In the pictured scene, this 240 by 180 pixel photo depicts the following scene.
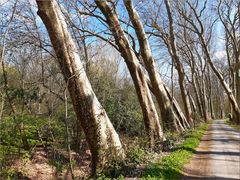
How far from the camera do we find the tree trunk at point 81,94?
10.5 meters

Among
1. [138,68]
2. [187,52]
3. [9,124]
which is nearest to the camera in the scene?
[9,124]

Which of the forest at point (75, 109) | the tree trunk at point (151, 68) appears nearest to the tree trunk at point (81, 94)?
→ the forest at point (75, 109)

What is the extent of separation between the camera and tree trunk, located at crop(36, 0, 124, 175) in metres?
10.5

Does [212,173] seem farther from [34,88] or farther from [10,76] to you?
[10,76]

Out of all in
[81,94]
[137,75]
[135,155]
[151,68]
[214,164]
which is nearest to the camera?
[81,94]

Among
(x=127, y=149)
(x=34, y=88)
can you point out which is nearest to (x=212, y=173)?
(x=127, y=149)

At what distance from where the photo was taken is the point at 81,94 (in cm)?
1078

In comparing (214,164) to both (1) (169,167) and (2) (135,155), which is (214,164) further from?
(2) (135,155)

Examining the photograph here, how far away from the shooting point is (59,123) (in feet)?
54.4

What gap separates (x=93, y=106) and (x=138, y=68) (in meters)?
6.67

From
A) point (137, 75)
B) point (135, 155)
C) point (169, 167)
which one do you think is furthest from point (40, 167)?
point (169, 167)

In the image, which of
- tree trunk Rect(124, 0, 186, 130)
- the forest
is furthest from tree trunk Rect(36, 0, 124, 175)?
tree trunk Rect(124, 0, 186, 130)

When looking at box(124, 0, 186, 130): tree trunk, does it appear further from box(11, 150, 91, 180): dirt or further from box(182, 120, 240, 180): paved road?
box(11, 150, 91, 180): dirt

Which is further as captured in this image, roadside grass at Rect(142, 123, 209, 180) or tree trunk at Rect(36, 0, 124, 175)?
tree trunk at Rect(36, 0, 124, 175)
